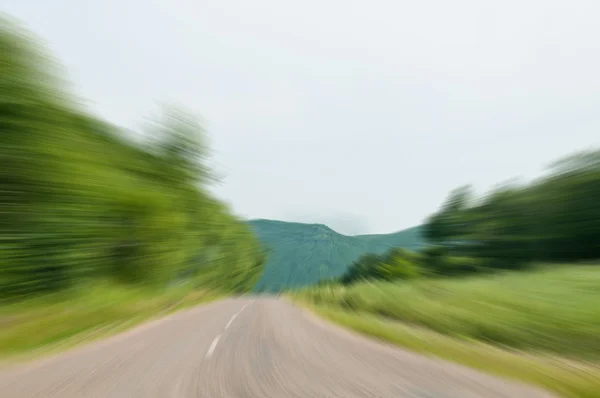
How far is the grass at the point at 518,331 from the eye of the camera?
6477 millimetres

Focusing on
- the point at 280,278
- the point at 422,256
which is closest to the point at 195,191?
the point at 422,256

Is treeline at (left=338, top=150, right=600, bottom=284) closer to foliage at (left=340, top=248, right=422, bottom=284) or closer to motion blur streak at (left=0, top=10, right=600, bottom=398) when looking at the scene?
foliage at (left=340, top=248, right=422, bottom=284)

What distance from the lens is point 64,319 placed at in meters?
12.1

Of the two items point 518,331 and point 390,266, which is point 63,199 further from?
point 390,266

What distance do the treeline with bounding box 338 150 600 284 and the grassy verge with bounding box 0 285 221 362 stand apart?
103 feet

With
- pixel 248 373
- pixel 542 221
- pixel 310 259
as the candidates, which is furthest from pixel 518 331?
pixel 310 259

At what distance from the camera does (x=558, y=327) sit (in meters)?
9.50

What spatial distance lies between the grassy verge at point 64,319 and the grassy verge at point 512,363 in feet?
25.2

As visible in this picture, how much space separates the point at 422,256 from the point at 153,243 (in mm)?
43474

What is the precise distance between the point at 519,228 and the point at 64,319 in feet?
126

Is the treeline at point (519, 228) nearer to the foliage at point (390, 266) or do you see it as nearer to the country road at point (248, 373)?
the foliage at point (390, 266)

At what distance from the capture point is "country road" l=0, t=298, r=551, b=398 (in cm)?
523

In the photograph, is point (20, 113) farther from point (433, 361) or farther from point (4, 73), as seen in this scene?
point (433, 361)

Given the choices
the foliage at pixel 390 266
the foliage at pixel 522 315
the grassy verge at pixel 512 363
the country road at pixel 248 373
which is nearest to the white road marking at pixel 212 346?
the country road at pixel 248 373
